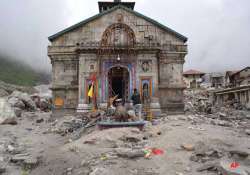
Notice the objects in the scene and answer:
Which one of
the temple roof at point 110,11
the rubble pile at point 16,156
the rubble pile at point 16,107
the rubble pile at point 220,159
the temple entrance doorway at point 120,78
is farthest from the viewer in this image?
the temple roof at point 110,11

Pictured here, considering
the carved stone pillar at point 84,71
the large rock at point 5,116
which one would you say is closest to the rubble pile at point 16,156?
the large rock at point 5,116

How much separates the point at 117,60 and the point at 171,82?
493 cm

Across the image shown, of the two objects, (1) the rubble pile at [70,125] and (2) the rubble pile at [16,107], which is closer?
(1) the rubble pile at [70,125]

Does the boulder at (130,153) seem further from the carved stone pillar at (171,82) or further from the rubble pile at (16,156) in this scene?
the carved stone pillar at (171,82)

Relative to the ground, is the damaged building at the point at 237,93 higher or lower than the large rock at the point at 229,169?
higher

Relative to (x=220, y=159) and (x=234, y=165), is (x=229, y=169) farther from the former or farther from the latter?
(x=220, y=159)

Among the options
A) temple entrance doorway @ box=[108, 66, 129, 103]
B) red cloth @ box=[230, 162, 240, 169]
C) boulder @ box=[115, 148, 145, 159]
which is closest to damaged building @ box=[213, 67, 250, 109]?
temple entrance doorway @ box=[108, 66, 129, 103]

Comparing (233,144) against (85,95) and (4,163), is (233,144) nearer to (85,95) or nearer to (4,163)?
(4,163)

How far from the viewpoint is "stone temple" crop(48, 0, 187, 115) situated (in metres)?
17.6

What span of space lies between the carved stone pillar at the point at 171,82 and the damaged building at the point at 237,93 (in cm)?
1512

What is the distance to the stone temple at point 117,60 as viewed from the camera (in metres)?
17.6

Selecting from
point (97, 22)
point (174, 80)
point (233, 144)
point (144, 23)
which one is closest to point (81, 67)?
point (97, 22)

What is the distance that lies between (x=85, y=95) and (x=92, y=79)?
4.35 feet

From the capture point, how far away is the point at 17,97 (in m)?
28.0
